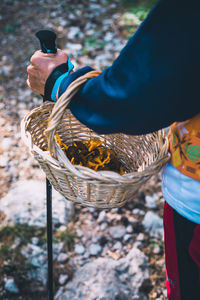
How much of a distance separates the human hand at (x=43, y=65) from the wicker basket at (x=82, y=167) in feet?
0.45

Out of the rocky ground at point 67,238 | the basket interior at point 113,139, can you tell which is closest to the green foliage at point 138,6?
the rocky ground at point 67,238

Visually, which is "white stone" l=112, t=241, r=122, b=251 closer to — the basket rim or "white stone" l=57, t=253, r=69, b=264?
"white stone" l=57, t=253, r=69, b=264

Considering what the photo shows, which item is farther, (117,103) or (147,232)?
(147,232)

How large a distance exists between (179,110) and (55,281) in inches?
60.4

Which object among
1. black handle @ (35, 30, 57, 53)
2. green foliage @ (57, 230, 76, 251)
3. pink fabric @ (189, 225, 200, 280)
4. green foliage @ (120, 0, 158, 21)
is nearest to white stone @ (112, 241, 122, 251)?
green foliage @ (57, 230, 76, 251)

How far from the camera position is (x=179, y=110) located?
0.79 metres

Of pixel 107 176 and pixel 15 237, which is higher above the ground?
pixel 107 176

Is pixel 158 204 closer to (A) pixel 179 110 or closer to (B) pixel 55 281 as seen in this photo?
(B) pixel 55 281

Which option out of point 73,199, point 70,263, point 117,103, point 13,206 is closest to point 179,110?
point 117,103

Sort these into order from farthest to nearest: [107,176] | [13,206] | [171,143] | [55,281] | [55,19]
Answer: [55,19]
[13,206]
[55,281]
[171,143]
[107,176]

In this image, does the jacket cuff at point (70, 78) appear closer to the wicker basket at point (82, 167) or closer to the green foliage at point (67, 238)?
the wicker basket at point (82, 167)

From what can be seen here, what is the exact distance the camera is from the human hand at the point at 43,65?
1037 millimetres

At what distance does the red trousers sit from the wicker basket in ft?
0.69

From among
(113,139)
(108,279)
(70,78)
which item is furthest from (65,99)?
(108,279)
